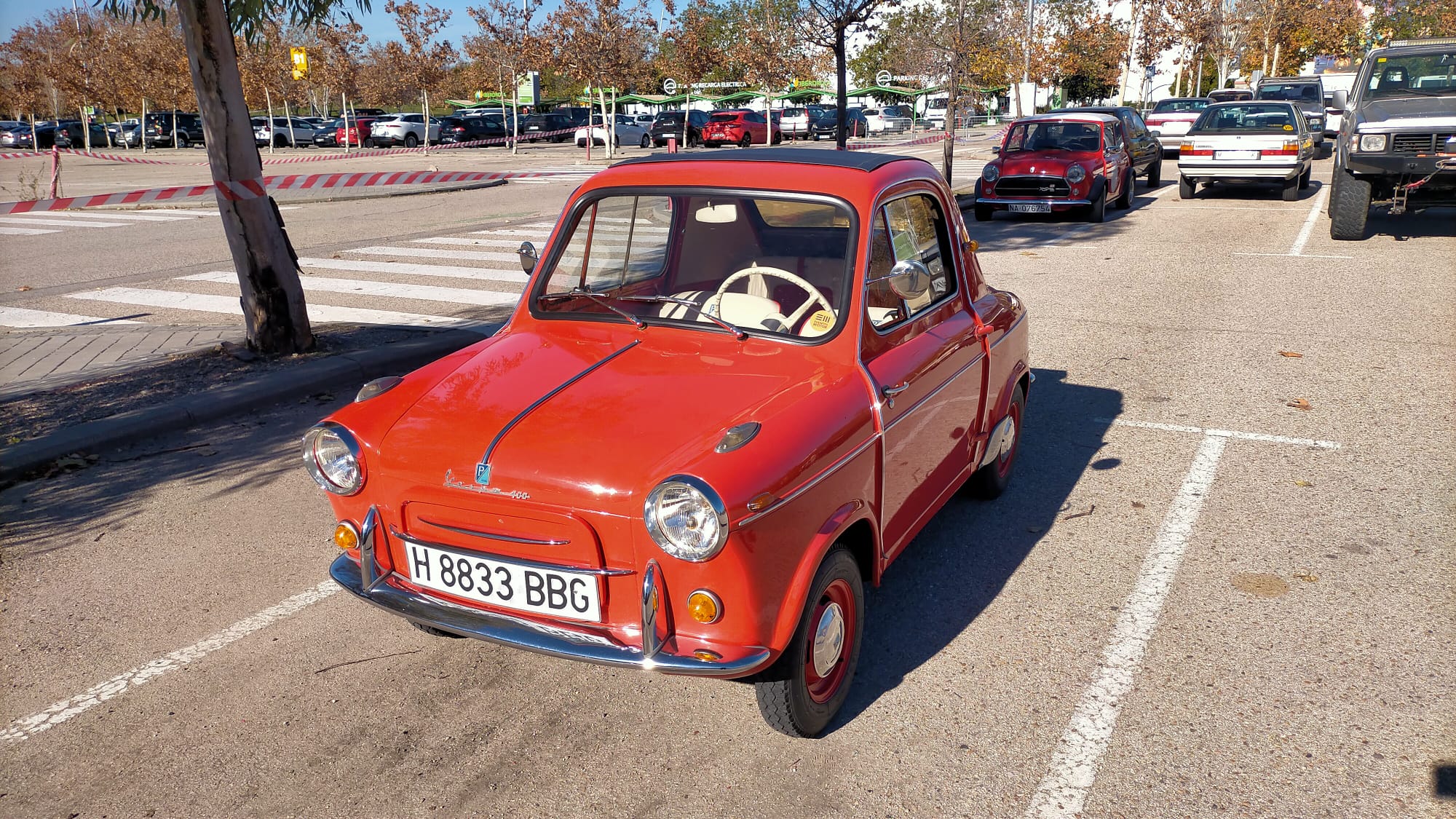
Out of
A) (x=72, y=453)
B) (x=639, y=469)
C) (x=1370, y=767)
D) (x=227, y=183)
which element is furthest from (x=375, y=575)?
(x=227, y=183)

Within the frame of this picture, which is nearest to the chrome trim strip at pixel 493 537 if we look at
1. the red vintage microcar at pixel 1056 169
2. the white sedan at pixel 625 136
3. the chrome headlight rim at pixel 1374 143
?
the chrome headlight rim at pixel 1374 143

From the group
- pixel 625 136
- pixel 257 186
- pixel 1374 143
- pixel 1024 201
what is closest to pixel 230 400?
pixel 257 186

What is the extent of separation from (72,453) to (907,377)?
16.1 feet

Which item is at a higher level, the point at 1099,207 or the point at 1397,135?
the point at 1397,135

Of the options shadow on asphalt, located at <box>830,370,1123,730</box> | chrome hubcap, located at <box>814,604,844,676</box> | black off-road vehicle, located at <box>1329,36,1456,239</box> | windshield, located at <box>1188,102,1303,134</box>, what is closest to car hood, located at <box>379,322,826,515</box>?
chrome hubcap, located at <box>814,604,844,676</box>

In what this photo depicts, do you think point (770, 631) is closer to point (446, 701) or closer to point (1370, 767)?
point (446, 701)

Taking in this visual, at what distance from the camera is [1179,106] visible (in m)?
29.0

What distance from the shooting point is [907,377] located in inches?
148

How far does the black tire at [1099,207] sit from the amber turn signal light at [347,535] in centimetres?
1462

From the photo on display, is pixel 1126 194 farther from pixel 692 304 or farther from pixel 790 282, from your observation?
pixel 692 304

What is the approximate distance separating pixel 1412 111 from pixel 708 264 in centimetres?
1241

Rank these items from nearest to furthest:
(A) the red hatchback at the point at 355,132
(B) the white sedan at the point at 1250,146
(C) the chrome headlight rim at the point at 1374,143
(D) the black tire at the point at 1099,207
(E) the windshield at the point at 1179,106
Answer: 1. (C) the chrome headlight rim at the point at 1374,143
2. (D) the black tire at the point at 1099,207
3. (B) the white sedan at the point at 1250,146
4. (E) the windshield at the point at 1179,106
5. (A) the red hatchback at the point at 355,132

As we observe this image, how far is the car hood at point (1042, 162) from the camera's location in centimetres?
1577

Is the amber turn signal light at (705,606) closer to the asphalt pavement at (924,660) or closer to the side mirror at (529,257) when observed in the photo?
the asphalt pavement at (924,660)
